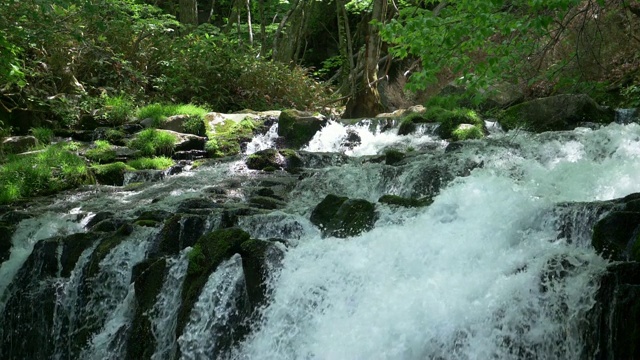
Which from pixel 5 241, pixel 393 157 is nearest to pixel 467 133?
pixel 393 157

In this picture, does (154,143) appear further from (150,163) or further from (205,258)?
(205,258)

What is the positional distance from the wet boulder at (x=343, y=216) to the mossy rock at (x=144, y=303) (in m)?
1.88

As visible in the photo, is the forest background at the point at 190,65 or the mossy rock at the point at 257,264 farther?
the forest background at the point at 190,65

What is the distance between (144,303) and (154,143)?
6740mm

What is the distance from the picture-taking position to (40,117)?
47.9ft

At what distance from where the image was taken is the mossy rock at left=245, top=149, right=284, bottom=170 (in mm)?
12312

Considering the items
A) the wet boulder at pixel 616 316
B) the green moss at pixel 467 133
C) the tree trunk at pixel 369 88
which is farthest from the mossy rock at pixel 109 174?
the wet boulder at pixel 616 316

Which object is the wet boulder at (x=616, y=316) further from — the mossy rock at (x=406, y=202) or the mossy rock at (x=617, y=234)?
the mossy rock at (x=406, y=202)

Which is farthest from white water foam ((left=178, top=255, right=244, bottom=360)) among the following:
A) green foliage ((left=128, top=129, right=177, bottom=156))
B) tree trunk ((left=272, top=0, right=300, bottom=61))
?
tree trunk ((left=272, top=0, right=300, bottom=61))

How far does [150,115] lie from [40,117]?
2.24 metres

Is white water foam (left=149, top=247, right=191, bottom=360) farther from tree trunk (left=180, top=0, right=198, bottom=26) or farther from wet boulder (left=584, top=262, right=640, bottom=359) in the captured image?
tree trunk (left=180, top=0, right=198, bottom=26)

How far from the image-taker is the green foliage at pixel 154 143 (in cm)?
1359

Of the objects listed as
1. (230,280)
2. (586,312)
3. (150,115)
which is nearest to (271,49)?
(150,115)

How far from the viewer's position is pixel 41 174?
11.9m
